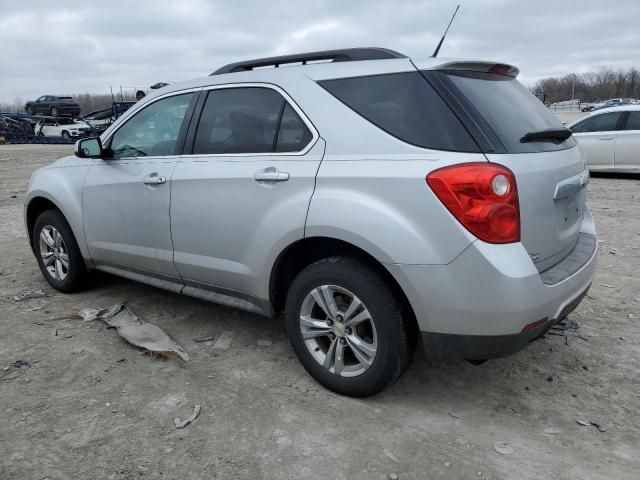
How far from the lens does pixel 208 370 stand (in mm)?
3301

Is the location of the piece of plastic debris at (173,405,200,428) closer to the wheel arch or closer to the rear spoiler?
the wheel arch

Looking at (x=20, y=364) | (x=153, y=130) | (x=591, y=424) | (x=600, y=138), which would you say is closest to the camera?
(x=591, y=424)

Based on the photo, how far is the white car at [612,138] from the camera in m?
10.4

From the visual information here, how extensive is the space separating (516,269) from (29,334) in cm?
333

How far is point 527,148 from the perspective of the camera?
2594 millimetres

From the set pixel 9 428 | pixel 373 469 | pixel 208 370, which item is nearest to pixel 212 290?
pixel 208 370

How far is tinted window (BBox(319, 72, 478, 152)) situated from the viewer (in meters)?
2.50

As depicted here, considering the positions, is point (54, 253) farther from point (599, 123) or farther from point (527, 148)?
point (599, 123)

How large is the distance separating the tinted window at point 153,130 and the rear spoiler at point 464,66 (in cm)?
170

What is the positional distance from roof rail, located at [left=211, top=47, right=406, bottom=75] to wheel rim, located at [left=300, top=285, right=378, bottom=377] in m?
1.29

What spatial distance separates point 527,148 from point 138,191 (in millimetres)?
2541

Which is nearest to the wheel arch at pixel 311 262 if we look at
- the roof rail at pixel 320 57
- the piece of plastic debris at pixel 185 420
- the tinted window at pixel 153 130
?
the piece of plastic debris at pixel 185 420

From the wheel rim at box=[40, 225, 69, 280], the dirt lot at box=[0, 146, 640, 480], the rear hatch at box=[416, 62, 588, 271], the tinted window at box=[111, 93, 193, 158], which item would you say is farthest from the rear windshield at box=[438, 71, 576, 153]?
the wheel rim at box=[40, 225, 69, 280]

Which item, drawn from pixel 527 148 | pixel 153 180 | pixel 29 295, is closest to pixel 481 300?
pixel 527 148
